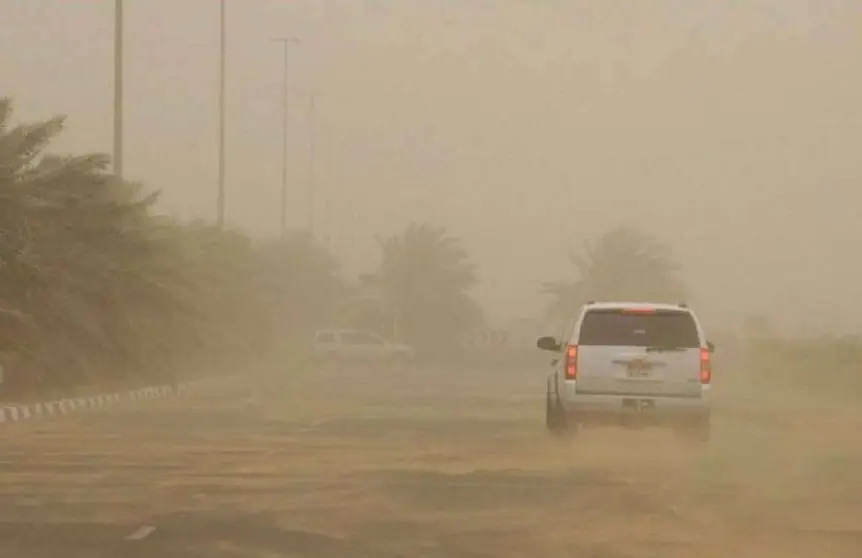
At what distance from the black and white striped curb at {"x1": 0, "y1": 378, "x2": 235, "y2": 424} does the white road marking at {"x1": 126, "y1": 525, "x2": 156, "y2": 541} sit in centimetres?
1643

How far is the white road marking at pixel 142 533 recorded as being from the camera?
43.1 feet

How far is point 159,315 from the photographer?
37.8 meters

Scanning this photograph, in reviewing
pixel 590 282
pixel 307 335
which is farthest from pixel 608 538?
pixel 590 282

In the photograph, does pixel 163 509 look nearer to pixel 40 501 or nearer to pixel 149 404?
pixel 40 501

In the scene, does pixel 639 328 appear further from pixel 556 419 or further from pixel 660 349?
pixel 556 419

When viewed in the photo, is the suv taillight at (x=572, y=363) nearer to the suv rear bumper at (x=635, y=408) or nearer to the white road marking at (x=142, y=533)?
the suv rear bumper at (x=635, y=408)

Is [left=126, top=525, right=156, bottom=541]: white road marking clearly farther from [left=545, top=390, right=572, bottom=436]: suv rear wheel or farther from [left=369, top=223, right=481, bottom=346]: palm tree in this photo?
[left=369, top=223, right=481, bottom=346]: palm tree

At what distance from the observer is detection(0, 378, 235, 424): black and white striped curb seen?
30.9 meters

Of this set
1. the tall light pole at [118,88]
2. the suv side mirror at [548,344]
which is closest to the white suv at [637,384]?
the suv side mirror at [548,344]

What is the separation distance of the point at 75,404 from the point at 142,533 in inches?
861

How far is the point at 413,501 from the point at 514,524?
199 centimetres

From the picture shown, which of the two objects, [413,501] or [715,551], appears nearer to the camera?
[715,551]

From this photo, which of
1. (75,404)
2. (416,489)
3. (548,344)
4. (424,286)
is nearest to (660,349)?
(548,344)

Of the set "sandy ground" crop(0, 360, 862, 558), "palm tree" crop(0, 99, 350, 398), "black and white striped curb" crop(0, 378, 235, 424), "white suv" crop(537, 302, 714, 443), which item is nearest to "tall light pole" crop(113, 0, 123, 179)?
"palm tree" crop(0, 99, 350, 398)
